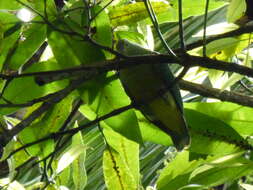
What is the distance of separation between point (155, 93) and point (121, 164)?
0.13m

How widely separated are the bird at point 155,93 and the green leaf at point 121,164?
6cm

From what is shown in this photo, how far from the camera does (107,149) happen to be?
0.93 metres

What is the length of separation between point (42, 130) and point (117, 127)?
0.16m

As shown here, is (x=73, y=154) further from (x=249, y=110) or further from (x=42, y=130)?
(x=249, y=110)

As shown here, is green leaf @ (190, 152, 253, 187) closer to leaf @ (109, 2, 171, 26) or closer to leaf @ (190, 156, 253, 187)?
leaf @ (190, 156, 253, 187)

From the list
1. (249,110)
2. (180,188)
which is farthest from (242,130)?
(180,188)

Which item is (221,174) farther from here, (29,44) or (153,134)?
(29,44)

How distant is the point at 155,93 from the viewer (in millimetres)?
903

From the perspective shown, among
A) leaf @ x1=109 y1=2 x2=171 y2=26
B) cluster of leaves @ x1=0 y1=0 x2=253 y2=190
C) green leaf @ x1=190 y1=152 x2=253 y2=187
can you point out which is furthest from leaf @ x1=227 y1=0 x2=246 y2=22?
green leaf @ x1=190 y1=152 x2=253 y2=187

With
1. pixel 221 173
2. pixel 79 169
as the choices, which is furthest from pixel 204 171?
pixel 79 169

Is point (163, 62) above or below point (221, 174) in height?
above

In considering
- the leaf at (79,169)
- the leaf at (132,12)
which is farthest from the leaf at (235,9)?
the leaf at (79,169)

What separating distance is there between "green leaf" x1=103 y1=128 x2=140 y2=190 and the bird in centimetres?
6

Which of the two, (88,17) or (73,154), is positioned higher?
(88,17)
